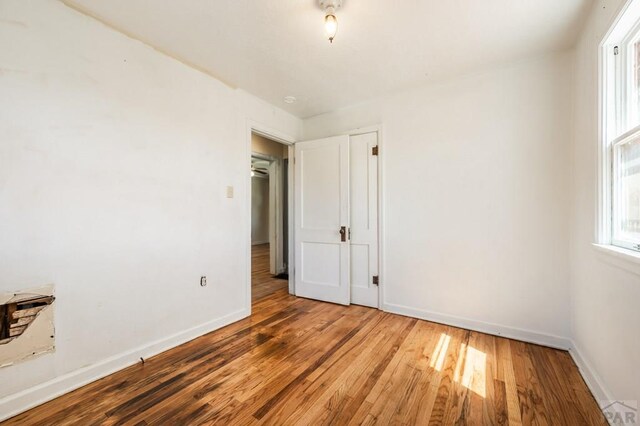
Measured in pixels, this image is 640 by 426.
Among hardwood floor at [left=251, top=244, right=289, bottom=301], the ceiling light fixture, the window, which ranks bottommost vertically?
hardwood floor at [left=251, top=244, right=289, bottom=301]

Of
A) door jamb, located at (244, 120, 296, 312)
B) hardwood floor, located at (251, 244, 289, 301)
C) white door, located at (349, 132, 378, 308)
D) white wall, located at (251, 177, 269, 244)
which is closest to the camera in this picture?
door jamb, located at (244, 120, 296, 312)

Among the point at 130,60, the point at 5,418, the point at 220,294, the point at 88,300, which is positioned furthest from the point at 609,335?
the point at 130,60

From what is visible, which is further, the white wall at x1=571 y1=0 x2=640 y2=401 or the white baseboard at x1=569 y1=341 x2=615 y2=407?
the white baseboard at x1=569 y1=341 x2=615 y2=407

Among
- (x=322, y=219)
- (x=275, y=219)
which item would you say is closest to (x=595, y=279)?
(x=322, y=219)

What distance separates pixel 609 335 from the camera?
62.0 inches

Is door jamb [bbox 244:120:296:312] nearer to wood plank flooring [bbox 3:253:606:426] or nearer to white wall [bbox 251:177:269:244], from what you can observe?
wood plank flooring [bbox 3:253:606:426]

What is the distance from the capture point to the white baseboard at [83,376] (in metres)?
1.58

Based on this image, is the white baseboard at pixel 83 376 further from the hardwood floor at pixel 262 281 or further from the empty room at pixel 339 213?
the hardwood floor at pixel 262 281

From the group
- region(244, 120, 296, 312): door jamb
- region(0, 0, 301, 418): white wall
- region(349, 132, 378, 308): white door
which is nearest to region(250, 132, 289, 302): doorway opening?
region(244, 120, 296, 312): door jamb

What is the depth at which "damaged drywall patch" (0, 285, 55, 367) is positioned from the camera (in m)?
1.58

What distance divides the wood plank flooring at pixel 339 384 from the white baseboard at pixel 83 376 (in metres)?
0.05

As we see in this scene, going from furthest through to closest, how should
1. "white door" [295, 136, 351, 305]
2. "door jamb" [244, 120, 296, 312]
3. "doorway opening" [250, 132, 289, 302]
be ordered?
"doorway opening" [250, 132, 289, 302]
"white door" [295, 136, 351, 305]
"door jamb" [244, 120, 296, 312]

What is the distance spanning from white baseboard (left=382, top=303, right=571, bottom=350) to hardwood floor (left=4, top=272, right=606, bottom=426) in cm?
7

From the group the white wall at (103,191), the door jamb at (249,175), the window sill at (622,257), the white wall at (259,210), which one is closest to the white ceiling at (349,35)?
the white wall at (103,191)
